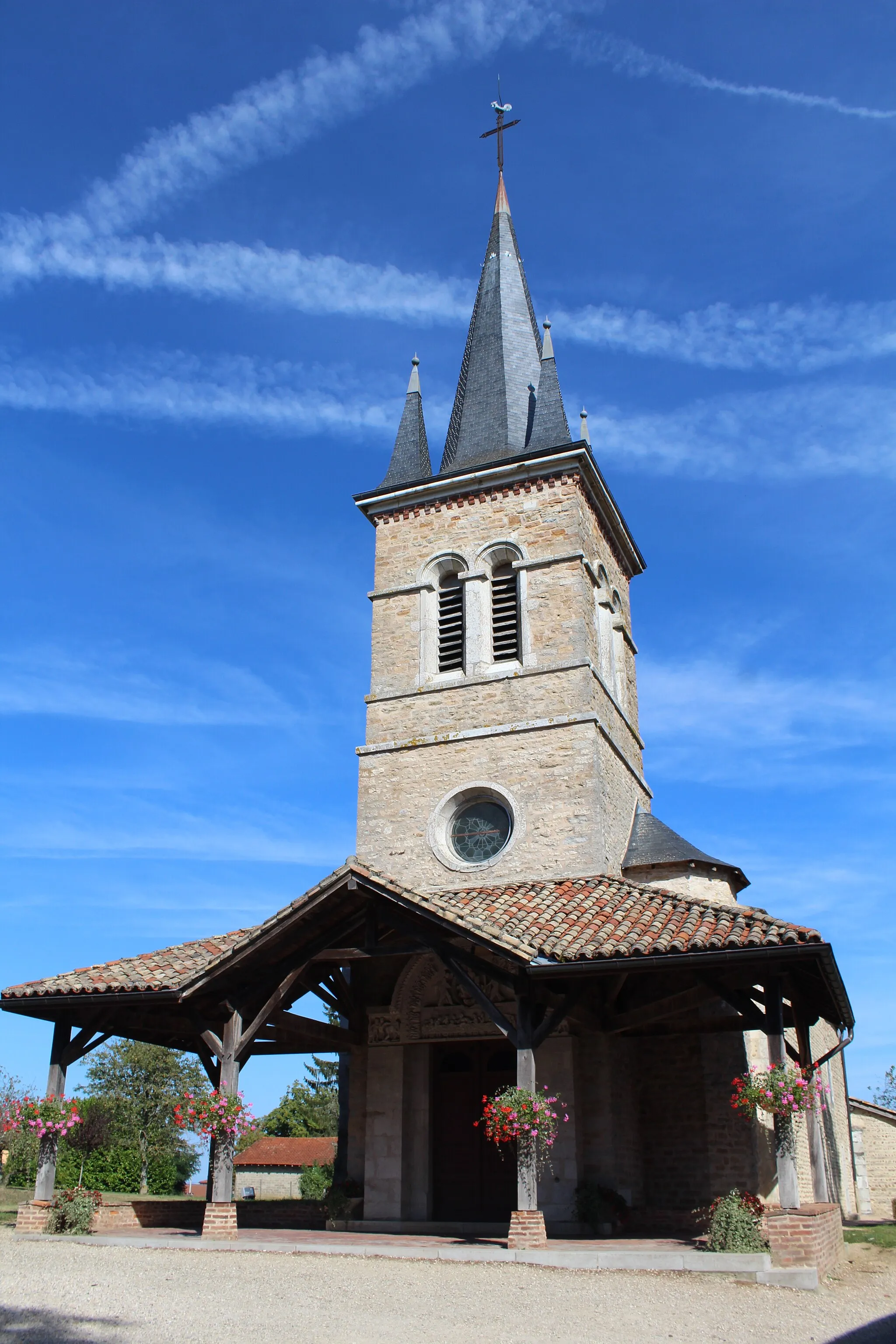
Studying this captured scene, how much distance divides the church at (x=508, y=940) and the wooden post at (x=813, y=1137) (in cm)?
6

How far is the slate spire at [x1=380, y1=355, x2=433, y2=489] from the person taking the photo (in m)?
19.2

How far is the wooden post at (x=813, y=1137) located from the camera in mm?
12453

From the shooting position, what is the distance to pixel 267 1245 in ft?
34.3

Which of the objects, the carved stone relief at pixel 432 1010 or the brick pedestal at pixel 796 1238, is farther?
the carved stone relief at pixel 432 1010

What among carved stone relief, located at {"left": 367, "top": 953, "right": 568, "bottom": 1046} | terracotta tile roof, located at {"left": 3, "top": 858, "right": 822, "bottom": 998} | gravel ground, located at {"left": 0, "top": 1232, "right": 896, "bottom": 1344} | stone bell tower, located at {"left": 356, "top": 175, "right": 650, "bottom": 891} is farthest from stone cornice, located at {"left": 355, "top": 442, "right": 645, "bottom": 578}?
gravel ground, located at {"left": 0, "top": 1232, "right": 896, "bottom": 1344}

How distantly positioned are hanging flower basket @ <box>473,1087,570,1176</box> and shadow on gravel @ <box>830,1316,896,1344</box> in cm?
334

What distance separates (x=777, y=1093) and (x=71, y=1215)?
7692mm

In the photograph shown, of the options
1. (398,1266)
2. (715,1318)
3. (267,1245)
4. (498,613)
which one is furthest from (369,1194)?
(498,613)

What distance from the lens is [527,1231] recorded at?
9.91 metres

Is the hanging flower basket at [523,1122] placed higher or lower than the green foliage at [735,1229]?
higher

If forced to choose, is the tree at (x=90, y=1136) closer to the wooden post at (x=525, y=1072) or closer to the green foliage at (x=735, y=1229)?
the wooden post at (x=525, y=1072)

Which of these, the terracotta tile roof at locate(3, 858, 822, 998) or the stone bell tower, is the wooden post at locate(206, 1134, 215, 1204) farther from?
the stone bell tower

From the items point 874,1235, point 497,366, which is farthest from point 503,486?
point 874,1235

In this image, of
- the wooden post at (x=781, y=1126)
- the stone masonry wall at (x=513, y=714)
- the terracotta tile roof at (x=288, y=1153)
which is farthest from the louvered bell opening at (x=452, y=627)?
the terracotta tile roof at (x=288, y=1153)
